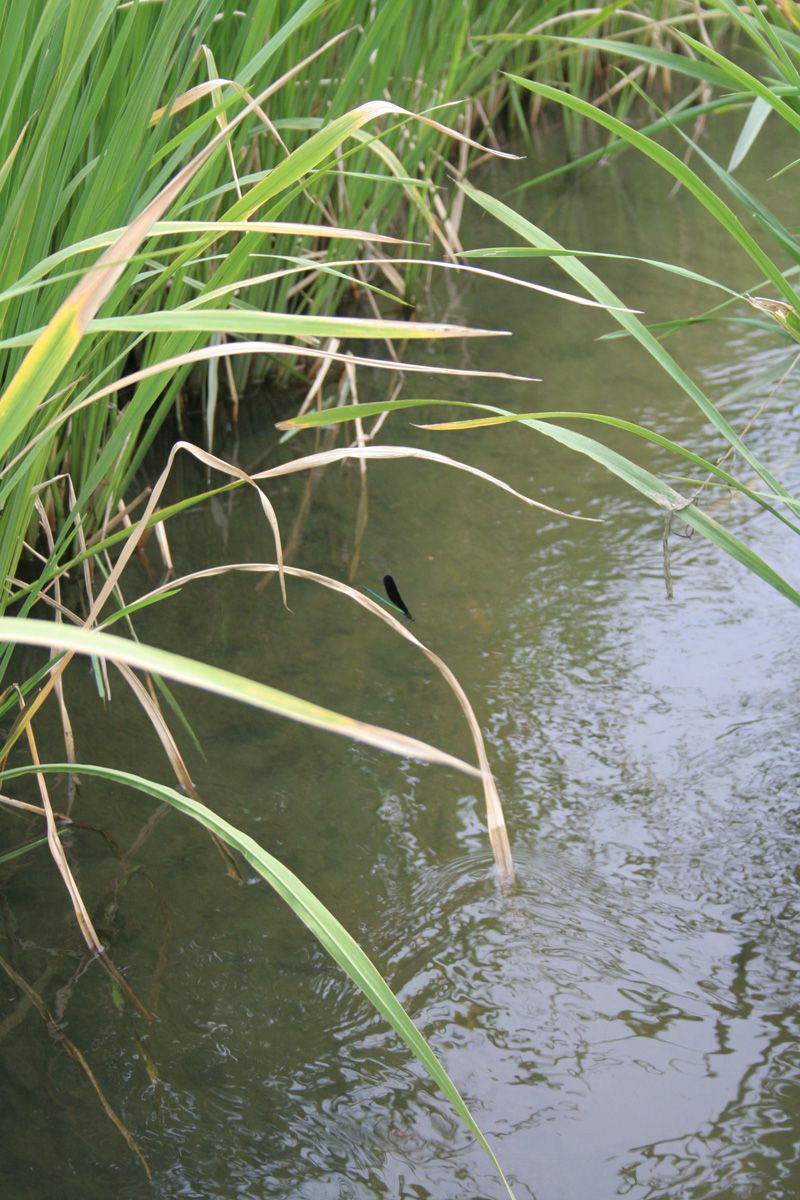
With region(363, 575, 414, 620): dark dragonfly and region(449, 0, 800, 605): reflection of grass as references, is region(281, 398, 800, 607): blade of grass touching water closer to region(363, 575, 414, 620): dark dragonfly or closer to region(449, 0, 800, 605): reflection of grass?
region(449, 0, 800, 605): reflection of grass

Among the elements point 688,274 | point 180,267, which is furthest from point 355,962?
point 688,274

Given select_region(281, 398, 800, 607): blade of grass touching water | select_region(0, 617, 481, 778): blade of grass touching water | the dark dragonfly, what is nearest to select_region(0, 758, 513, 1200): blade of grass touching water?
select_region(0, 617, 481, 778): blade of grass touching water

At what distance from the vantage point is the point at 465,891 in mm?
941

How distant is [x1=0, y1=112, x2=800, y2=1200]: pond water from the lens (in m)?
0.73

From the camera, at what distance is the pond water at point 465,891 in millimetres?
733

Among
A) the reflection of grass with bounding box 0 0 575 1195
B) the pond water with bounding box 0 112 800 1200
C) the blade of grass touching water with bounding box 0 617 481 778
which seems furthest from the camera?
the pond water with bounding box 0 112 800 1200

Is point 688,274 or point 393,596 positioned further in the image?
point 393,596

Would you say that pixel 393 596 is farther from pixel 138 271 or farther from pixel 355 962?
pixel 355 962

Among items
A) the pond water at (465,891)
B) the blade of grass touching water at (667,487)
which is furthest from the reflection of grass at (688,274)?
the pond water at (465,891)

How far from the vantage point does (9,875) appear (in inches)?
38.2

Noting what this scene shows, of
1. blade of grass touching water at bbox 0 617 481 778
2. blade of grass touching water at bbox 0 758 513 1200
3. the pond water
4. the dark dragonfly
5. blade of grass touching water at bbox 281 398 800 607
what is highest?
blade of grass touching water at bbox 0 617 481 778

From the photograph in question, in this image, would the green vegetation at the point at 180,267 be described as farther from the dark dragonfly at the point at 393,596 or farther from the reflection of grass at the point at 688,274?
the dark dragonfly at the point at 393,596

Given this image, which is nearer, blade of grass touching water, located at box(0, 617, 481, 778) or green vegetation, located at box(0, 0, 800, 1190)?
blade of grass touching water, located at box(0, 617, 481, 778)

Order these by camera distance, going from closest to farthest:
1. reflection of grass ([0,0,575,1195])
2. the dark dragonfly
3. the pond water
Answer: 1. reflection of grass ([0,0,575,1195])
2. the pond water
3. the dark dragonfly
